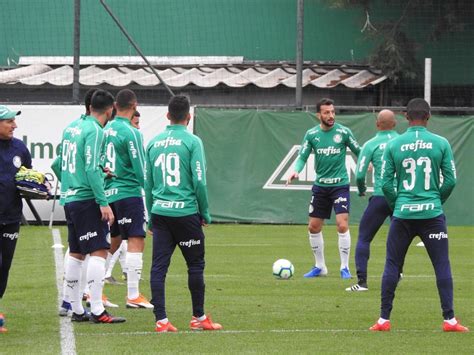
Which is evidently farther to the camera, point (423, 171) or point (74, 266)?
point (74, 266)

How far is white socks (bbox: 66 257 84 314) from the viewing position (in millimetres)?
10609

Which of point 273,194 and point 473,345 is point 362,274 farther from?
point 273,194

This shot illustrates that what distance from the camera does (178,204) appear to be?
991 cm

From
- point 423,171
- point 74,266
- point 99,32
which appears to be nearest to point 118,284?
point 74,266

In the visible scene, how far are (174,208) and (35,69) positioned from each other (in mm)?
17911

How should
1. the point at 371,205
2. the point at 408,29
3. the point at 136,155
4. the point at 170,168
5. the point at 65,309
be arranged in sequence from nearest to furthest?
the point at 170,168, the point at 65,309, the point at 136,155, the point at 371,205, the point at 408,29

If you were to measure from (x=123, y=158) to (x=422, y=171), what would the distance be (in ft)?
11.0

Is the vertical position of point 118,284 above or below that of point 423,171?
below

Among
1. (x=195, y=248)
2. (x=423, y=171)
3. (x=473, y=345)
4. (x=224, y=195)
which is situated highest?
(x=423, y=171)

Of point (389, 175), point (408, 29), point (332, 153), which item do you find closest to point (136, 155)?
point (389, 175)

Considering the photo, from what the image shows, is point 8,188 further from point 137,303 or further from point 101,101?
point 137,303

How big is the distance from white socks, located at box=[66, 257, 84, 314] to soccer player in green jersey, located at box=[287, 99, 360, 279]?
15.9 ft

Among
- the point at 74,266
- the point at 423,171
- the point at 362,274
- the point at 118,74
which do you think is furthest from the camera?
the point at 118,74

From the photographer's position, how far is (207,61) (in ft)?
89.0
